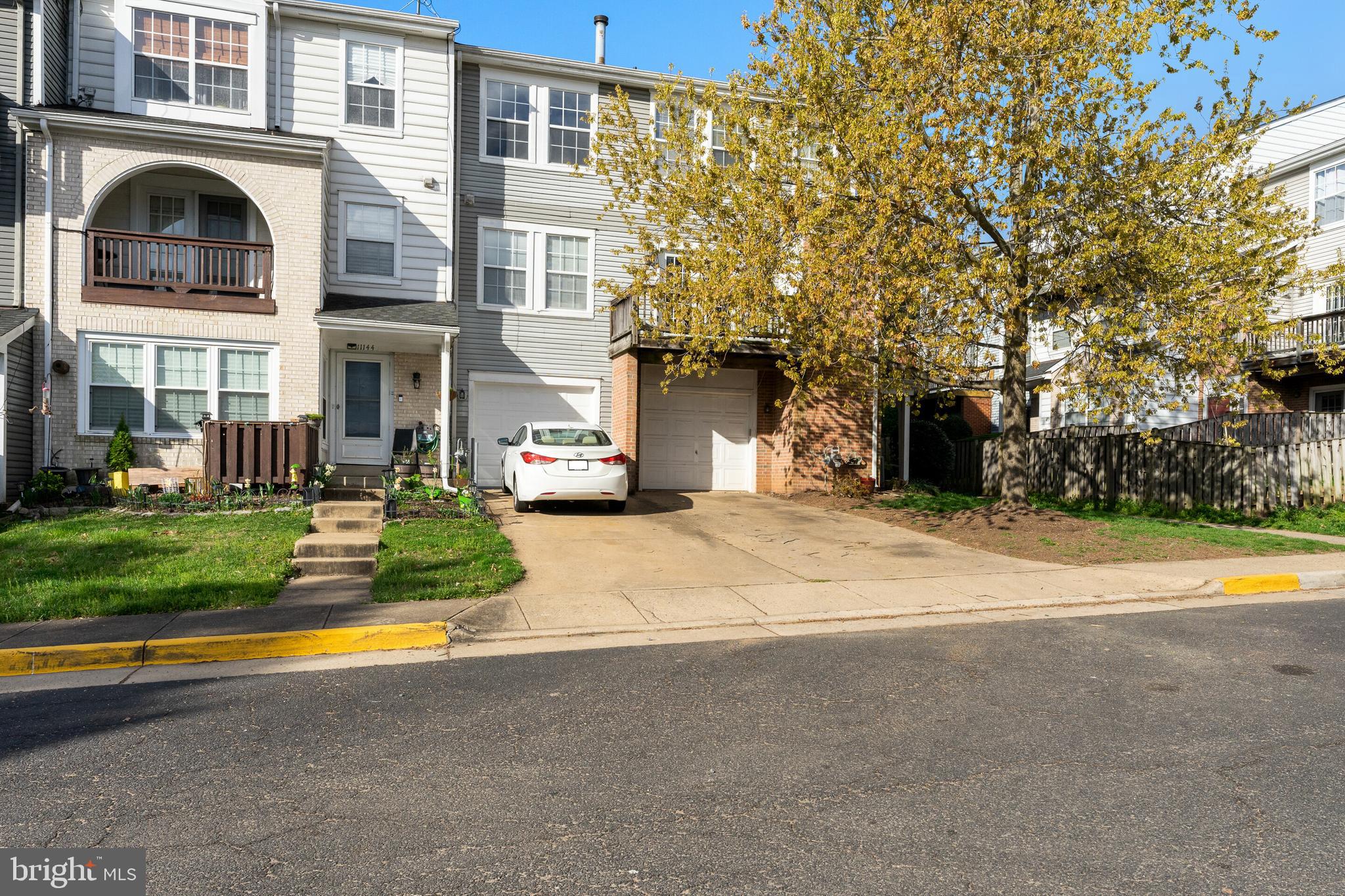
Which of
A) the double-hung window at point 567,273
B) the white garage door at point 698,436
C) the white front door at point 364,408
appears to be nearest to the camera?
the white front door at point 364,408

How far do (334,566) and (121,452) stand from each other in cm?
639

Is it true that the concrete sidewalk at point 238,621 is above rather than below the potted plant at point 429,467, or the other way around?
below

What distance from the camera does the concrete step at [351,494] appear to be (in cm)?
1350

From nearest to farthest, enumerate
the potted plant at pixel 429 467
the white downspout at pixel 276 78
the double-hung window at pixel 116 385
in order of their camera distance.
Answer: the double-hung window at pixel 116 385
the potted plant at pixel 429 467
the white downspout at pixel 276 78

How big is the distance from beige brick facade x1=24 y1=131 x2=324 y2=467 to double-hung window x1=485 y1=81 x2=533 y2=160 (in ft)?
13.3

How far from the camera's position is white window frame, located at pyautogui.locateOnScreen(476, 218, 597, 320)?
17344 millimetres

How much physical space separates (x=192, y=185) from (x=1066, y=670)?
16.5 m

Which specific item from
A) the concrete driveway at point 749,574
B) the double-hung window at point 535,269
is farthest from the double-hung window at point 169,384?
the concrete driveway at point 749,574

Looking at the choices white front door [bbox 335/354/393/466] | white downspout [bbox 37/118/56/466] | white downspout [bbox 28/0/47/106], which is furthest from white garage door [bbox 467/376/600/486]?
white downspout [bbox 28/0/47/106]

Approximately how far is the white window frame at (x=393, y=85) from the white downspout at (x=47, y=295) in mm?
4764

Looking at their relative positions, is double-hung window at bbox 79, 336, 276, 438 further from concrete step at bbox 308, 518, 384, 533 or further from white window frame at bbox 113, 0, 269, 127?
white window frame at bbox 113, 0, 269, 127

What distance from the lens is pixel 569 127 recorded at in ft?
58.9

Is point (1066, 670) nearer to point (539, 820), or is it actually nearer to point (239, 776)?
point (539, 820)

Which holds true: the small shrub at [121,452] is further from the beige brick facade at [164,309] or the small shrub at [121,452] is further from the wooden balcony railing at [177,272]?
the wooden balcony railing at [177,272]
